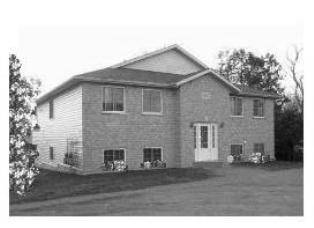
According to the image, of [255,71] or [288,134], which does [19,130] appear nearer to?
[288,134]

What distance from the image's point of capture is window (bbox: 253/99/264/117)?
82.9 feet

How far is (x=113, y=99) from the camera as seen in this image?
63.5ft

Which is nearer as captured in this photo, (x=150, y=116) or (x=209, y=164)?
(x=150, y=116)

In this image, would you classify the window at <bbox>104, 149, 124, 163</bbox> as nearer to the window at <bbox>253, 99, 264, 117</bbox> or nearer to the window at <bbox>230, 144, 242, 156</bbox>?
the window at <bbox>230, 144, 242, 156</bbox>

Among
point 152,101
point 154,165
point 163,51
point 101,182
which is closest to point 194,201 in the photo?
point 101,182

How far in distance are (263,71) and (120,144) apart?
2341 centimetres

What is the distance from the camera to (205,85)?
70.9 feet

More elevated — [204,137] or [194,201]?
[204,137]

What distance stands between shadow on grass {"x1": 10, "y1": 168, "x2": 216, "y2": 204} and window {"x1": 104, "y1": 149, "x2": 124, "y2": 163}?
44.4 inches

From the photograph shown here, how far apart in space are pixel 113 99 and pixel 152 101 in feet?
7.32

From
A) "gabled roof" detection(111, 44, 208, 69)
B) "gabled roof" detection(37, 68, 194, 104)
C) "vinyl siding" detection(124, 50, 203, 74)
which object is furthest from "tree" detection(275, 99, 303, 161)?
"gabled roof" detection(37, 68, 194, 104)

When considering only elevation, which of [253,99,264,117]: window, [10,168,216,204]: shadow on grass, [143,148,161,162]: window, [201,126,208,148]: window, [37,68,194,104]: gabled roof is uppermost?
[37,68,194,104]: gabled roof

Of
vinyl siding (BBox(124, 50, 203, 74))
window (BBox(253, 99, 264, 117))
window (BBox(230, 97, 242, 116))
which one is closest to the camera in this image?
vinyl siding (BBox(124, 50, 203, 74))

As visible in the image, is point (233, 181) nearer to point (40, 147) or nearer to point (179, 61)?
point (179, 61)
